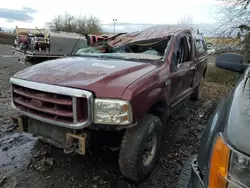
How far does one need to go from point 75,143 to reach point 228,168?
67.2 inches

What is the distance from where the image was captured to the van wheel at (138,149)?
8.37 feet

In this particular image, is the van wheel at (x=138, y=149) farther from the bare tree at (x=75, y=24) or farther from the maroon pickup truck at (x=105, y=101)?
the bare tree at (x=75, y=24)

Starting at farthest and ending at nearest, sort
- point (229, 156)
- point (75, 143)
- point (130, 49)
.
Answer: point (130, 49), point (75, 143), point (229, 156)

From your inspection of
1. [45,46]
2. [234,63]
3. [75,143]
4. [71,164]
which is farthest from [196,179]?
[45,46]

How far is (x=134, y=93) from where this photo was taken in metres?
2.42

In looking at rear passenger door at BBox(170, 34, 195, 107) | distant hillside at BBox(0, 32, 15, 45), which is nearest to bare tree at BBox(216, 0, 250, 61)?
rear passenger door at BBox(170, 34, 195, 107)

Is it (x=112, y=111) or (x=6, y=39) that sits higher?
(x=6, y=39)

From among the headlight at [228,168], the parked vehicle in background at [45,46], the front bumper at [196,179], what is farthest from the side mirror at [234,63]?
the parked vehicle in background at [45,46]

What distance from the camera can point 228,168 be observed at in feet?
3.93

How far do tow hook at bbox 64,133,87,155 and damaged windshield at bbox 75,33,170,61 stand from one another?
146 cm

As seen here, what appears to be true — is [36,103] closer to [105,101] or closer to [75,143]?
[75,143]

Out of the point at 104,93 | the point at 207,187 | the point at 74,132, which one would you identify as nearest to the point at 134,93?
the point at 104,93

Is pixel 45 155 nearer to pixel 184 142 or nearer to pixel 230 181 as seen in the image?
pixel 184 142

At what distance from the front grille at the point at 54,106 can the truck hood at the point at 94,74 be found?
13cm
